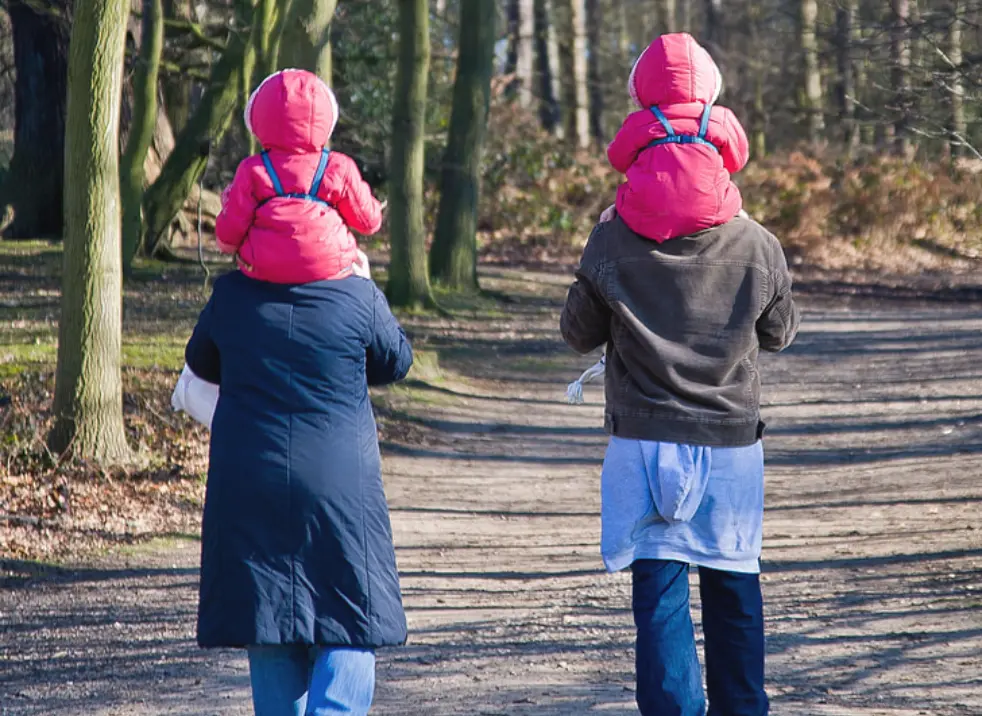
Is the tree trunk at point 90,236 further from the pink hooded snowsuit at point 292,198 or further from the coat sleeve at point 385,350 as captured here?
the coat sleeve at point 385,350

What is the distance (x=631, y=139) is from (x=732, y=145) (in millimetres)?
301

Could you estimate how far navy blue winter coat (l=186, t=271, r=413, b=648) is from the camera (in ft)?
11.5

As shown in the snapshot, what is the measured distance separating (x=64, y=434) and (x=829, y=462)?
5.74m

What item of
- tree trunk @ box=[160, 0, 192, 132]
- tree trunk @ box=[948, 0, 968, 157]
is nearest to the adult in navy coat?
tree trunk @ box=[948, 0, 968, 157]

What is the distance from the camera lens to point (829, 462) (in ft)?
34.0

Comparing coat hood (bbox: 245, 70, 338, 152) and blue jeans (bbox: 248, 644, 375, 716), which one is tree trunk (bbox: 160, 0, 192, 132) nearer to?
coat hood (bbox: 245, 70, 338, 152)

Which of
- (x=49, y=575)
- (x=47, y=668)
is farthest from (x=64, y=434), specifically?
(x=47, y=668)

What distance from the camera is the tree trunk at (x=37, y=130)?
1783cm

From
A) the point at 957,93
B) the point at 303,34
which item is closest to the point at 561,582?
the point at 957,93

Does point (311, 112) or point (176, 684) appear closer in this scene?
point (311, 112)

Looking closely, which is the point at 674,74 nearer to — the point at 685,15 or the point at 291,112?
the point at 291,112

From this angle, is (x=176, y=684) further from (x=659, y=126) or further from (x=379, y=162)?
(x=379, y=162)

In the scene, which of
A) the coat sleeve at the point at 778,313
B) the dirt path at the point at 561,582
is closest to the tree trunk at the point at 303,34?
the dirt path at the point at 561,582

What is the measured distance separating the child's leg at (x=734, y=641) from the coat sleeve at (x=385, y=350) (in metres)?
1.04
